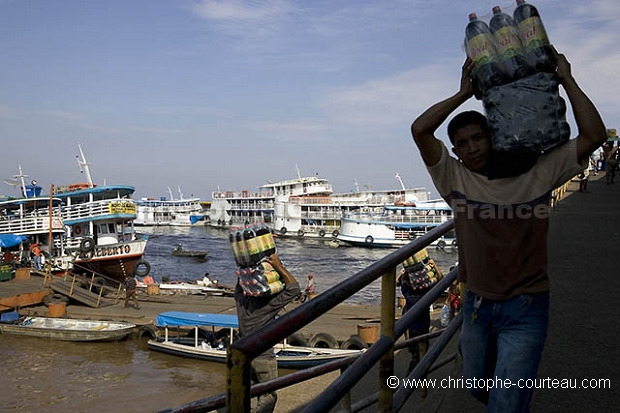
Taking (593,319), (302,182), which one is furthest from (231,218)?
(593,319)

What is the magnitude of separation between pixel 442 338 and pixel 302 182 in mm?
65471

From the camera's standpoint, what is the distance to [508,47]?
→ 2316mm

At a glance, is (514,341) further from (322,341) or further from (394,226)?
(394,226)

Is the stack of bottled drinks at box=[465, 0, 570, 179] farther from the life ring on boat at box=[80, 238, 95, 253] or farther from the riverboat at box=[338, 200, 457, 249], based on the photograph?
the riverboat at box=[338, 200, 457, 249]

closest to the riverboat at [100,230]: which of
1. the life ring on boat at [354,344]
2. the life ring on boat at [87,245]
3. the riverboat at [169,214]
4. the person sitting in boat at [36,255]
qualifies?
the life ring on boat at [87,245]

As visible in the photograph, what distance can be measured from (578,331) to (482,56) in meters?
2.89

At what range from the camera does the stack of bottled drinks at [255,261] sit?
4.52 metres

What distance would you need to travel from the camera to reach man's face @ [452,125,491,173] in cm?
231

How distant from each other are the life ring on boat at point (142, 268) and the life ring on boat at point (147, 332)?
39.7ft

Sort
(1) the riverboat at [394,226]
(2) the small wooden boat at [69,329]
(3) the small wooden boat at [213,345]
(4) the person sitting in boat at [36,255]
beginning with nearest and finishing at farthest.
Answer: (3) the small wooden boat at [213,345], (2) the small wooden boat at [69,329], (4) the person sitting in boat at [36,255], (1) the riverboat at [394,226]

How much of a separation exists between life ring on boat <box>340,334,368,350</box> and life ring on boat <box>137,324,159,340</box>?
650 centimetres

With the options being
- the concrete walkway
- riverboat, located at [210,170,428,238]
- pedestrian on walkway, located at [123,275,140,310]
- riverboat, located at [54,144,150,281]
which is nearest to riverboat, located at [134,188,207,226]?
riverboat, located at [210,170,428,238]

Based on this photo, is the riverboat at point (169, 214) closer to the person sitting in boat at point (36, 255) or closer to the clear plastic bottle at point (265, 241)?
the person sitting in boat at point (36, 255)

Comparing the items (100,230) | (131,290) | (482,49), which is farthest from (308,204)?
(482,49)
